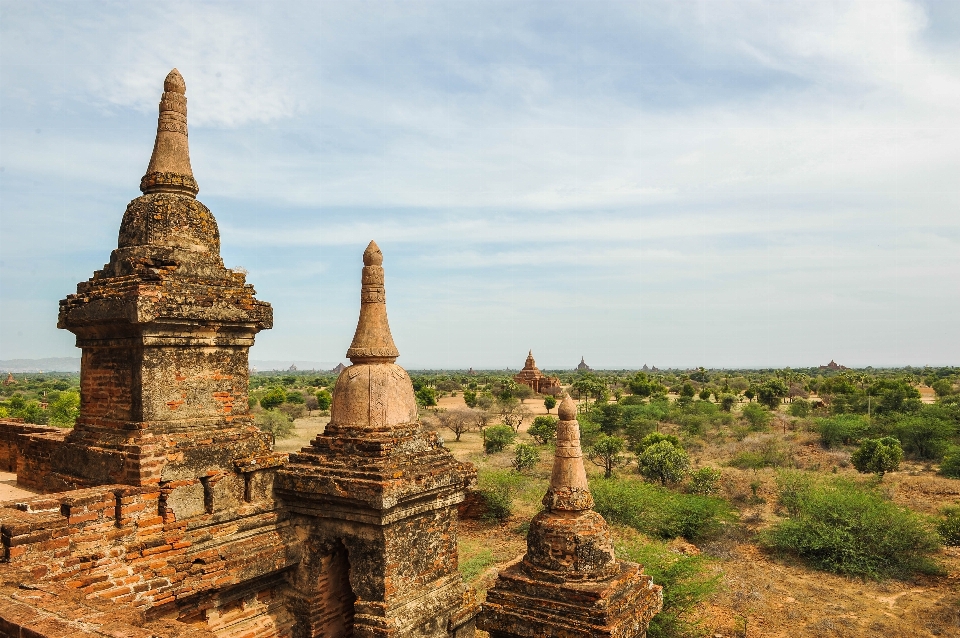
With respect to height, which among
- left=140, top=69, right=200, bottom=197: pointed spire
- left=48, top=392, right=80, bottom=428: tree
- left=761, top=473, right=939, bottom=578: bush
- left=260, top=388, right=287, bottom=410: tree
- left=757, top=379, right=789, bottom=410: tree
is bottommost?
left=761, top=473, right=939, bottom=578: bush

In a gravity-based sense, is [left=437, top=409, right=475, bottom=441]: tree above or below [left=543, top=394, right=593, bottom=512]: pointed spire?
below

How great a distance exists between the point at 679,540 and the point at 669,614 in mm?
6065

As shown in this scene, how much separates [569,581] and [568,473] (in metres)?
1.03

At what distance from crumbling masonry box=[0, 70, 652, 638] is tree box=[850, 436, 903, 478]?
20.9 m

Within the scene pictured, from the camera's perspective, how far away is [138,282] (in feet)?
17.6

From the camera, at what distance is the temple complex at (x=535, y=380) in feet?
200

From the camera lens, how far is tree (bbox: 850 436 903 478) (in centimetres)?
2288

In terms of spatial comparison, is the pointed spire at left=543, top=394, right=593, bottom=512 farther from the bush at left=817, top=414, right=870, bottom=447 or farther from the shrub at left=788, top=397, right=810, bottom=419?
the shrub at left=788, top=397, right=810, bottom=419

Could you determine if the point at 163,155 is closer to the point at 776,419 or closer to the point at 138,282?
the point at 138,282

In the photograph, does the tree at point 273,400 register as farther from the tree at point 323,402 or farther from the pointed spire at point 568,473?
the pointed spire at point 568,473

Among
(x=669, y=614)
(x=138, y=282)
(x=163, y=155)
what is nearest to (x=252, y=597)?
(x=138, y=282)

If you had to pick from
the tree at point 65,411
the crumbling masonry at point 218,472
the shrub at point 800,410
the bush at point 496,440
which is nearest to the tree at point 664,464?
the bush at point 496,440

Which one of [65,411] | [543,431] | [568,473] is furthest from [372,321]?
[543,431]

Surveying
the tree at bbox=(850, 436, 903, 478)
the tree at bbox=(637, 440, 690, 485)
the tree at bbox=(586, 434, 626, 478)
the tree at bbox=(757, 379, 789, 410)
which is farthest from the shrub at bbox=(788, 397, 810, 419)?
the tree at bbox=(637, 440, 690, 485)
